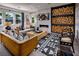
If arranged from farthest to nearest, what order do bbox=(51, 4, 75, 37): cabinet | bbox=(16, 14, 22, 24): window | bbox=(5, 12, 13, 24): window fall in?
bbox=(51, 4, 75, 37): cabinet → bbox=(16, 14, 22, 24): window → bbox=(5, 12, 13, 24): window

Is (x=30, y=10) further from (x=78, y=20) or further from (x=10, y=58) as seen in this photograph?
(x=78, y=20)

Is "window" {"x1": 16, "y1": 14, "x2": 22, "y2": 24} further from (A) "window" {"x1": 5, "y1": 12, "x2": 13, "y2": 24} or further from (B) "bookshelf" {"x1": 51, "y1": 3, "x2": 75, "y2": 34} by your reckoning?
(B) "bookshelf" {"x1": 51, "y1": 3, "x2": 75, "y2": 34}

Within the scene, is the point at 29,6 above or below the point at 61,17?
above

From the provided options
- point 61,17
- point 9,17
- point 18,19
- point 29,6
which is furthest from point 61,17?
point 9,17

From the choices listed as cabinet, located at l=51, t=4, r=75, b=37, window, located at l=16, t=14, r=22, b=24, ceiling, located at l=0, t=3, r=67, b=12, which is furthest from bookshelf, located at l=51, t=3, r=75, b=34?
window, located at l=16, t=14, r=22, b=24

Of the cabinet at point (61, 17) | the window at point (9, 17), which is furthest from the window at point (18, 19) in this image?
the cabinet at point (61, 17)

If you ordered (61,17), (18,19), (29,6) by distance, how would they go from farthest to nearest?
1. (61,17)
2. (18,19)
3. (29,6)

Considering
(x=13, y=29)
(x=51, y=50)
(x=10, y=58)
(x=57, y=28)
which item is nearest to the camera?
(x=10, y=58)

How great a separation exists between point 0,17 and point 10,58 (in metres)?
1.04

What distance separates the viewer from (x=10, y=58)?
2.08m

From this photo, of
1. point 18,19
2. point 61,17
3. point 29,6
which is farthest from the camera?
point 61,17

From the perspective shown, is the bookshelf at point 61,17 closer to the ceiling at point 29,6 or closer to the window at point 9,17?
the ceiling at point 29,6

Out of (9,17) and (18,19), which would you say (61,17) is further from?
(9,17)

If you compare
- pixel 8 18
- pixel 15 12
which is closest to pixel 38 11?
pixel 15 12
